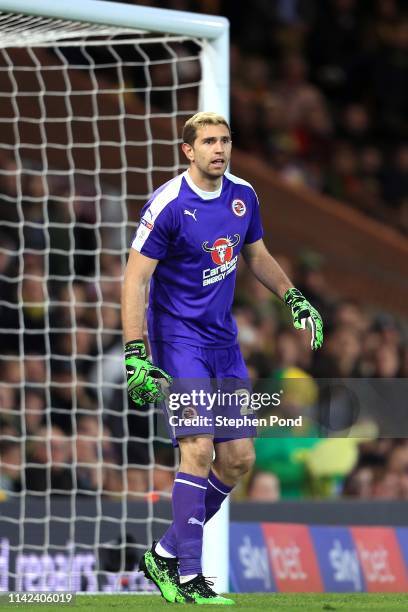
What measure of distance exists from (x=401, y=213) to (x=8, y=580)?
7300 mm

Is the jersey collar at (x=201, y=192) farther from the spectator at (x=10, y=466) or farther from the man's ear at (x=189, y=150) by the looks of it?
the spectator at (x=10, y=466)

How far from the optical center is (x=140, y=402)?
17.8ft

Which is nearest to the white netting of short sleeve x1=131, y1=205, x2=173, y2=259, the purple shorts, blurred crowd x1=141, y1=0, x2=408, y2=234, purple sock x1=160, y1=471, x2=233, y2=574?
short sleeve x1=131, y1=205, x2=173, y2=259

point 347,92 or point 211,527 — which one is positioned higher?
Result: point 347,92

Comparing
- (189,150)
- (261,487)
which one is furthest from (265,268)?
(261,487)

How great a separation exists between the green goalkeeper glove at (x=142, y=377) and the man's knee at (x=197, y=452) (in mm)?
220

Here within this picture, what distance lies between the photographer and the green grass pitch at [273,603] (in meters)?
5.33

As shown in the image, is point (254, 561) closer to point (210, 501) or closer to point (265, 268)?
point (210, 501)

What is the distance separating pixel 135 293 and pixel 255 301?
19.8 feet

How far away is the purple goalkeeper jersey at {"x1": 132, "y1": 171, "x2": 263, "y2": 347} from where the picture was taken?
5.56 m

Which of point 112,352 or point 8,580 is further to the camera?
point 112,352

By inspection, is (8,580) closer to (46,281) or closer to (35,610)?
(46,281)

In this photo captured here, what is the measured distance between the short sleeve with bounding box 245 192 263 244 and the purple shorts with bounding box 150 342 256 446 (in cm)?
48

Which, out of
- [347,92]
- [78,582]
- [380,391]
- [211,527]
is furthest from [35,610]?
[347,92]
